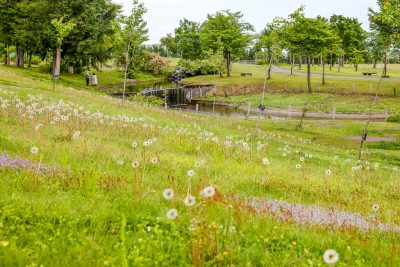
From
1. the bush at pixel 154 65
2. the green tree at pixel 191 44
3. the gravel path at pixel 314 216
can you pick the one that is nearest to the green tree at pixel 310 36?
the green tree at pixel 191 44

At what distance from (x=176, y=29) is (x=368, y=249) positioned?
366 feet

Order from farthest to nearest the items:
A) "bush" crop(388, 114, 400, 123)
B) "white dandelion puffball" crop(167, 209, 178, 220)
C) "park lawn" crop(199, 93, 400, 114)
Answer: "park lawn" crop(199, 93, 400, 114)
"bush" crop(388, 114, 400, 123)
"white dandelion puffball" crop(167, 209, 178, 220)

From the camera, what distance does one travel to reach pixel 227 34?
8219cm

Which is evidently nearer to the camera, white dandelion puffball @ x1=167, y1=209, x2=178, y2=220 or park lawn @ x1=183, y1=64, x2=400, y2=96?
white dandelion puffball @ x1=167, y1=209, x2=178, y2=220

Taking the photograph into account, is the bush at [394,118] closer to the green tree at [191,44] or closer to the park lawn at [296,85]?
the park lawn at [296,85]

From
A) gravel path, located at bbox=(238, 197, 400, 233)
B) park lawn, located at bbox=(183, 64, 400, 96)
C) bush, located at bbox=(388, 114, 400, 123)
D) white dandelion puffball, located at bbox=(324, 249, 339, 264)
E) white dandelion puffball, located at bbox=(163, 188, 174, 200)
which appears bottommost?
gravel path, located at bbox=(238, 197, 400, 233)

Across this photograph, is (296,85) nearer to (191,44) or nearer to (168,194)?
(191,44)

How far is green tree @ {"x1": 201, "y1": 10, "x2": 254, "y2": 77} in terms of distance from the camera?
8181 cm

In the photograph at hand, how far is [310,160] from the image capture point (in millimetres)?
17219

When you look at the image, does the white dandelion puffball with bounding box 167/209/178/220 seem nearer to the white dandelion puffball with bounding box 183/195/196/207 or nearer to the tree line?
the white dandelion puffball with bounding box 183/195/196/207

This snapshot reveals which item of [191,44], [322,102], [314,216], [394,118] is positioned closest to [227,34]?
[191,44]

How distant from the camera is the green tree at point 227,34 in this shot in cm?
8181

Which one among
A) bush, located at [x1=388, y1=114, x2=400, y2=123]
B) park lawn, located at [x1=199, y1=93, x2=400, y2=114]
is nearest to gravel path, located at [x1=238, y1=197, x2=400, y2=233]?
bush, located at [x1=388, y1=114, x2=400, y2=123]

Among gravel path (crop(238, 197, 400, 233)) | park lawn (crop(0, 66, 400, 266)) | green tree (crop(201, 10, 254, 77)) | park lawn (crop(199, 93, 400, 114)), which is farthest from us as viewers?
green tree (crop(201, 10, 254, 77))
